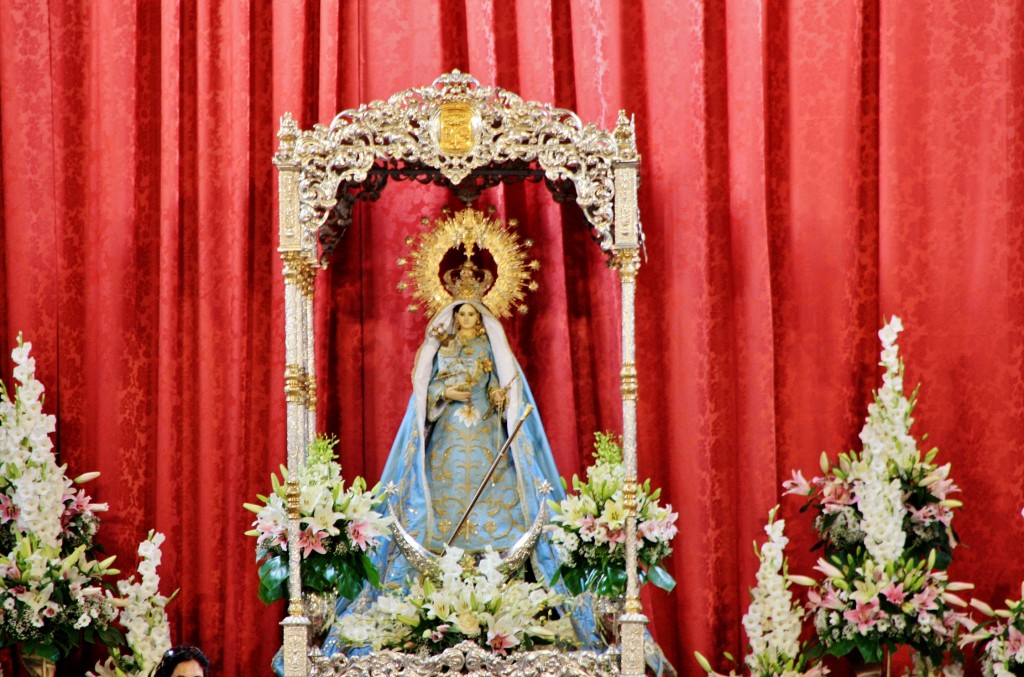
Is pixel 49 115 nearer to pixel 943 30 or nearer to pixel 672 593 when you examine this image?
pixel 672 593

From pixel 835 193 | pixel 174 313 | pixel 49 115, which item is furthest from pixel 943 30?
pixel 49 115

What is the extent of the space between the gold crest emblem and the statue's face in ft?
1.84

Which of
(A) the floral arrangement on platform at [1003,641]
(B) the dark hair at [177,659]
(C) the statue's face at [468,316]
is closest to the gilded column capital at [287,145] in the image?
(C) the statue's face at [468,316]

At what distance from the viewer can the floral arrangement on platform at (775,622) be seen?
14.5 feet

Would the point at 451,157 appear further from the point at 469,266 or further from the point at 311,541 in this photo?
the point at 311,541

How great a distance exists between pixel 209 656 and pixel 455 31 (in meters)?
2.36

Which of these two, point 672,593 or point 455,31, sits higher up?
point 455,31

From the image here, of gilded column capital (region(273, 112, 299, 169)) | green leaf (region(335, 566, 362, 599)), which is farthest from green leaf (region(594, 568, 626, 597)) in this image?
gilded column capital (region(273, 112, 299, 169))

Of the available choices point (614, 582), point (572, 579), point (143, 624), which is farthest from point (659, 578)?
point (143, 624)

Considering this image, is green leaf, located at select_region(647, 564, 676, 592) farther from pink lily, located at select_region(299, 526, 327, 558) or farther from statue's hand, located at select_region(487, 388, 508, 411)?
pink lily, located at select_region(299, 526, 327, 558)

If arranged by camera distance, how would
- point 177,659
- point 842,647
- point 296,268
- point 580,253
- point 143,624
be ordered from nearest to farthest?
point 177,659
point 842,647
point 296,268
point 143,624
point 580,253

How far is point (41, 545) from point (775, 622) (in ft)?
7.74

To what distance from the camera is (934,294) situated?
4.74 metres

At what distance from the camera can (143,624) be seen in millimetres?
4602
